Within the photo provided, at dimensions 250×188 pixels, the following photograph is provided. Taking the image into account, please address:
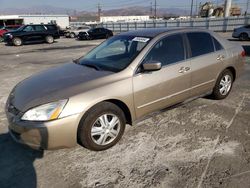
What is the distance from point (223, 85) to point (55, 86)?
344 centimetres

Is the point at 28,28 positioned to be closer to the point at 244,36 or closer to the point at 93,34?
the point at 93,34

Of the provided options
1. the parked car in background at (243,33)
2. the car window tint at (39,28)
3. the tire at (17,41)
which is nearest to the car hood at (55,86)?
the parked car in background at (243,33)

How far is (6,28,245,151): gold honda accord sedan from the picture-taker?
2.83 m

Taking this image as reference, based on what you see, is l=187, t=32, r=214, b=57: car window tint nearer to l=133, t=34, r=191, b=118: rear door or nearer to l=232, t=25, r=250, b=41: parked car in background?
l=133, t=34, r=191, b=118: rear door

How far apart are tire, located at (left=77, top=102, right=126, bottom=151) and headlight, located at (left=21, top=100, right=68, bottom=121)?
1.10ft

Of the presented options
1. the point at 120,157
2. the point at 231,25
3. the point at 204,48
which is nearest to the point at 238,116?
the point at 204,48

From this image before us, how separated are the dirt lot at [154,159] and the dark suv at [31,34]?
705 inches

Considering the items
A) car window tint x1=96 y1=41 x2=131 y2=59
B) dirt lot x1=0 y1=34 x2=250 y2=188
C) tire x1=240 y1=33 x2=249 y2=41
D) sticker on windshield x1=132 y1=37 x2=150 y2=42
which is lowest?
dirt lot x1=0 y1=34 x2=250 y2=188

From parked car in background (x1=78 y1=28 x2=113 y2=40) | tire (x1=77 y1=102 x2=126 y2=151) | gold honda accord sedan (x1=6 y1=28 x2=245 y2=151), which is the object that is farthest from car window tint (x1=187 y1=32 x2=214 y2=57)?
parked car in background (x1=78 y1=28 x2=113 y2=40)

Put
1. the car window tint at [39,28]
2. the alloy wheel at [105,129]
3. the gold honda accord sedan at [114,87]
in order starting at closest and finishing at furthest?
the gold honda accord sedan at [114,87] → the alloy wheel at [105,129] → the car window tint at [39,28]

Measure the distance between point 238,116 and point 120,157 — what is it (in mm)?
2408

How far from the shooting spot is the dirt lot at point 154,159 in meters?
2.67

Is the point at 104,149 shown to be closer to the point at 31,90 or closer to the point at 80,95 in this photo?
the point at 80,95

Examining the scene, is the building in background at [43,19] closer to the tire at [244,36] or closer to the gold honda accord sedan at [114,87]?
the tire at [244,36]
